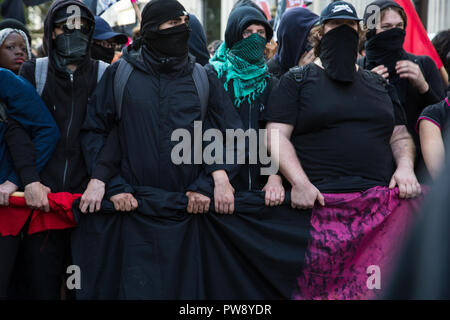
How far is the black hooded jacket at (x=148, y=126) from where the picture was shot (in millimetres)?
3400

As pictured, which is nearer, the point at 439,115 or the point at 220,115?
the point at 220,115

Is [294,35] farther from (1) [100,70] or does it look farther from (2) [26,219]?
(2) [26,219]

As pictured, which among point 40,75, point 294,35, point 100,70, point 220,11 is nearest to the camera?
point 40,75

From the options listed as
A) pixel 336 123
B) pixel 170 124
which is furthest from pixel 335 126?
pixel 170 124

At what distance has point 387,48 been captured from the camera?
4309mm

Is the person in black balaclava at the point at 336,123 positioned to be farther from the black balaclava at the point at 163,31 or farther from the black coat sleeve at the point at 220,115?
the black balaclava at the point at 163,31

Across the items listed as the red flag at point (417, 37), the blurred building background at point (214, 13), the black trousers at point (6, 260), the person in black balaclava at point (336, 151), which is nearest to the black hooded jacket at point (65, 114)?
the black trousers at point (6, 260)

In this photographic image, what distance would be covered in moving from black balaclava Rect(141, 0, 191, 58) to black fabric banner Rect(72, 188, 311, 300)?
92 cm

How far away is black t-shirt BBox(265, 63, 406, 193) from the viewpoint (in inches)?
139

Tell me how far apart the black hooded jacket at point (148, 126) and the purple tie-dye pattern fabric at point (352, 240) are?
28.3 inches

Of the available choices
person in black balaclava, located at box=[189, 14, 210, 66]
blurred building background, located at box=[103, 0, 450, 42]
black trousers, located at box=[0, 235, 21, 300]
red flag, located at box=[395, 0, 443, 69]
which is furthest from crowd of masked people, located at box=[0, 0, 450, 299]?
blurred building background, located at box=[103, 0, 450, 42]

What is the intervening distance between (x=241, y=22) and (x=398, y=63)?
53.1 inches
